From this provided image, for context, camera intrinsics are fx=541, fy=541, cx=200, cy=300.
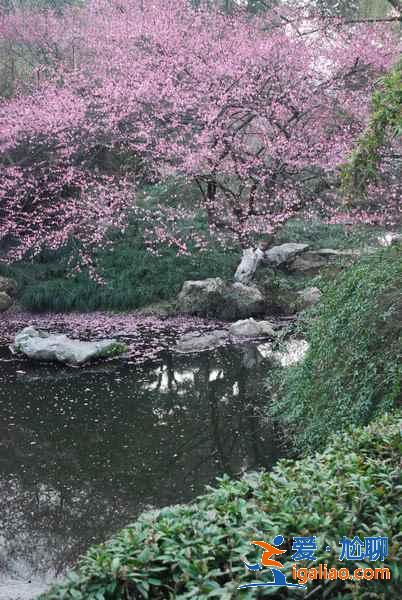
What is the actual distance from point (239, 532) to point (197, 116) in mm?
8908

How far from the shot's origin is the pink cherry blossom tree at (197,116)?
9312 millimetres

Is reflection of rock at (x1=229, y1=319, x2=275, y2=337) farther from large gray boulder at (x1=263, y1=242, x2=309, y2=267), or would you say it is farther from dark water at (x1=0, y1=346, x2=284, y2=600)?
large gray boulder at (x1=263, y1=242, x2=309, y2=267)

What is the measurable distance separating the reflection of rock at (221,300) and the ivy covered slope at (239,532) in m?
7.37

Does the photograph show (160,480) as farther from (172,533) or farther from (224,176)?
(224,176)

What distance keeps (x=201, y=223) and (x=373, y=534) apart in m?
10.1

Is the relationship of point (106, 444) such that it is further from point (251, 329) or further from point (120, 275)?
point (120, 275)

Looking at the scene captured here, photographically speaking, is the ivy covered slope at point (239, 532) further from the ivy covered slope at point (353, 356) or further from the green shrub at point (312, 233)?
the green shrub at point (312, 233)

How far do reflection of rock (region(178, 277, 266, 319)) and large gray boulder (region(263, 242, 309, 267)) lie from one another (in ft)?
3.79

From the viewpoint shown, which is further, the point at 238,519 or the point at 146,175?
the point at 146,175

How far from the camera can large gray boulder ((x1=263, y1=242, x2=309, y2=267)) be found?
1088 centimetres

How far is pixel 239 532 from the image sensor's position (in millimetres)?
1811

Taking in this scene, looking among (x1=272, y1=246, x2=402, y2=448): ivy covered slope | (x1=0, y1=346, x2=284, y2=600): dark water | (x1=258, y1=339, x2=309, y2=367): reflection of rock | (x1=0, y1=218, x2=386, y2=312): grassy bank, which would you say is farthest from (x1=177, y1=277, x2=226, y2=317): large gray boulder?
(x1=272, y1=246, x2=402, y2=448): ivy covered slope

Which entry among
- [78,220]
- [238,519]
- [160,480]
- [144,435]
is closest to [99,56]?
[78,220]

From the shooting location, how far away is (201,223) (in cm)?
1159
